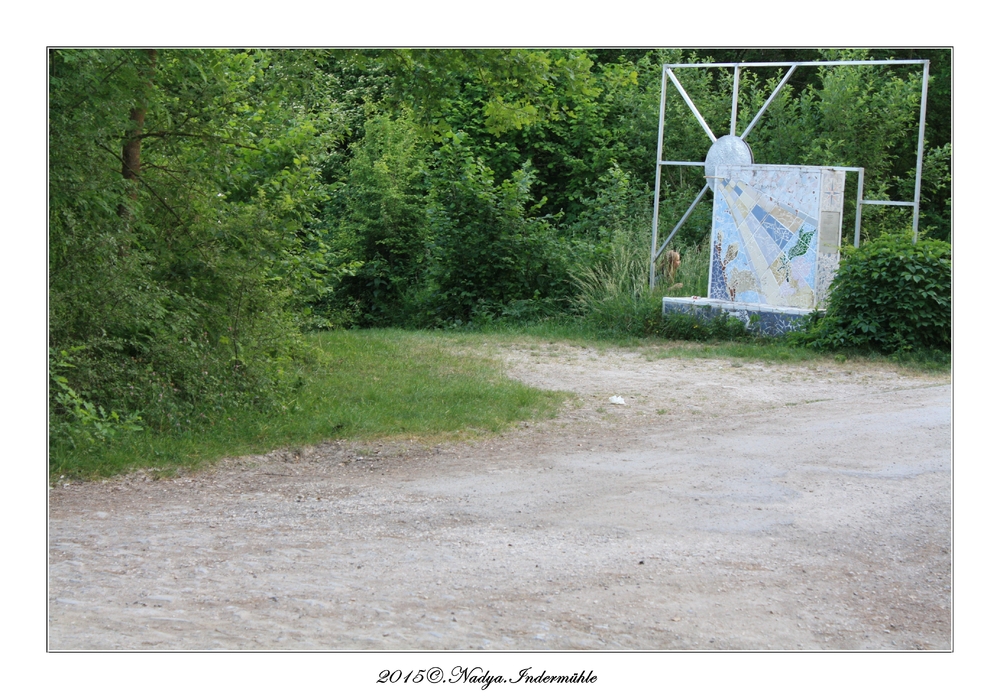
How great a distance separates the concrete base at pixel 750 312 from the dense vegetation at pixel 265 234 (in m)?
0.26

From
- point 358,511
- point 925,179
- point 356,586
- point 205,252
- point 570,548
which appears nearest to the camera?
point 356,586

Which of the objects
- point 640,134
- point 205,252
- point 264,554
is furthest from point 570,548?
point 640,134

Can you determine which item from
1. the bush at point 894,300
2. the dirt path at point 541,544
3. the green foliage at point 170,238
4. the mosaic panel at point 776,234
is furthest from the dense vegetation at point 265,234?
the dirt path at point 541,544

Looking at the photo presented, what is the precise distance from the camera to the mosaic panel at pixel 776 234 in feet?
44.9

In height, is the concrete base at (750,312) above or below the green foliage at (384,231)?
below

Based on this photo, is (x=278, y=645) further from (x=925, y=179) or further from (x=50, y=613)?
(x=925, y=179)

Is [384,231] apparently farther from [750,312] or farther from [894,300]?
[894,300]

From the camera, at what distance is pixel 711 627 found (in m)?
4.33

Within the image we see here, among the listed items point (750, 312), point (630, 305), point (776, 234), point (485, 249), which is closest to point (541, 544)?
point (750, 312)

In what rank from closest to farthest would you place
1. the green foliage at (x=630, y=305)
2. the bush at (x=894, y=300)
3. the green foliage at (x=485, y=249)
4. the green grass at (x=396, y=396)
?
the green grass at (x=396, y=396)
the bush at (x=894, y=300)
the green foliage at (x=630, y=305)
the green foliage at (x=485, y=249)

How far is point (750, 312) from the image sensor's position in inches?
553

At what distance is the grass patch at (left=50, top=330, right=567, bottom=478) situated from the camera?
7.05 meters

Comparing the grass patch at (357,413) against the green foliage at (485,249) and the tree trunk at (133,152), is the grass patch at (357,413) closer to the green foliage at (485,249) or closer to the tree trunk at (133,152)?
the tree trunk at (133,152)

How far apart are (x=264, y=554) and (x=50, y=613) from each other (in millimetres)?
1131
